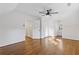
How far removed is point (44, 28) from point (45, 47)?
1.33 feet

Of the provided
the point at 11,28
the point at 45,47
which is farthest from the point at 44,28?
the point at 11,28

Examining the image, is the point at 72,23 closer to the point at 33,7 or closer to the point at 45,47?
the point at 45,47

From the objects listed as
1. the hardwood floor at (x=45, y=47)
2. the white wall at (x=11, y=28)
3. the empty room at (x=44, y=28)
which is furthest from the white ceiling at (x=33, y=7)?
the hardwood floor at (x=45, y=47)

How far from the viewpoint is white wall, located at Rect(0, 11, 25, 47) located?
2.14 meters

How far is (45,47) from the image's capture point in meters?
2.24

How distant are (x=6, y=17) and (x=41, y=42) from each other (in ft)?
2.91

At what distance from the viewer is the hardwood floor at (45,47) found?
2.18 m

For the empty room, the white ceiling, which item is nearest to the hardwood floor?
the empty room

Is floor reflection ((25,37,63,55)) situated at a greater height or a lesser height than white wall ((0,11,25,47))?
lesser

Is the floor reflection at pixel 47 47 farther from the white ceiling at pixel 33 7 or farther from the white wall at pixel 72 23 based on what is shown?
the white ceiling at pixel 33 7

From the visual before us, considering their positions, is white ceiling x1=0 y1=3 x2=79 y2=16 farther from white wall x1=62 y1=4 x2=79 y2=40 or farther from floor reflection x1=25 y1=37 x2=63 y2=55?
floor reflection x1=25 y1=37 x2=63 y2=55

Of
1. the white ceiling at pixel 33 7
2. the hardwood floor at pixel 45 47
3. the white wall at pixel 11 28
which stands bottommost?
the hardwood floor at pixel 45 47

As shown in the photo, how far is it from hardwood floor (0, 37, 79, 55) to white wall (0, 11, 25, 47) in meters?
0.12
